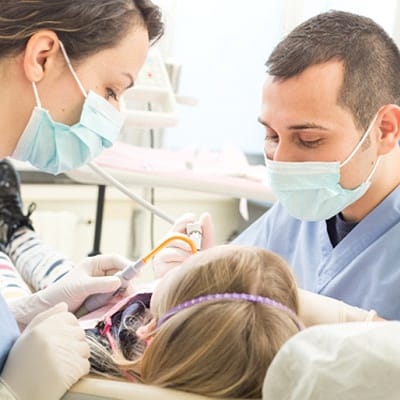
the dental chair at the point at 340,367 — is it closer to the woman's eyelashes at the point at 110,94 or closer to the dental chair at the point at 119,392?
the dental chair at the point at 119,392

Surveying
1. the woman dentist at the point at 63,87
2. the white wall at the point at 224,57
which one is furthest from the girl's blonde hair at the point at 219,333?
the white wall at the point at 224,57

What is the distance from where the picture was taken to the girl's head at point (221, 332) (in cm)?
105

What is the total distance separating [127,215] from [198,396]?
9.01ft

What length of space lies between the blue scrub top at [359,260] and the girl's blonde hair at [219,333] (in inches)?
Result: 14.4

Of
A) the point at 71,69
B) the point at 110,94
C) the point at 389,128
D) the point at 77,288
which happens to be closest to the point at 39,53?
the point at 71,69

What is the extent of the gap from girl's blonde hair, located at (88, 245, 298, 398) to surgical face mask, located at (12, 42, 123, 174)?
0.50 m

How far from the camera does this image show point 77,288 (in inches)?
63.5

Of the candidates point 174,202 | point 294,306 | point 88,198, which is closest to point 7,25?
point 294,306

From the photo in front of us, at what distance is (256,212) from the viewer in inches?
161

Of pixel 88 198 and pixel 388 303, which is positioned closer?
pixel 388 303

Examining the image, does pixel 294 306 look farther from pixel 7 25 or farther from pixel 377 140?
pixel 7 25

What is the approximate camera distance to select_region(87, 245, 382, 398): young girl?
41.6 inches

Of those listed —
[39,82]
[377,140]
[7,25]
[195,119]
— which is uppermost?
[7,25]

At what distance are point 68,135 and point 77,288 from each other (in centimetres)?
35
